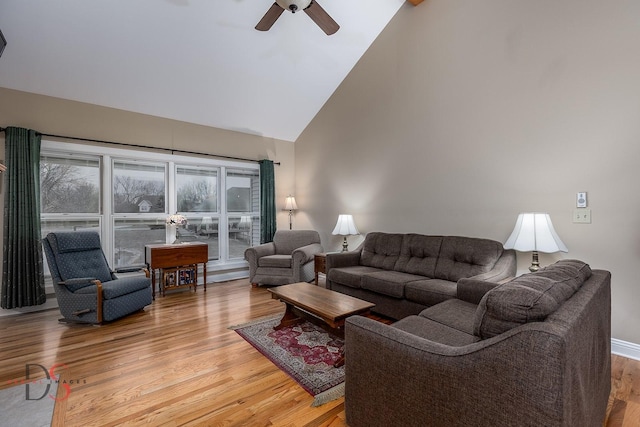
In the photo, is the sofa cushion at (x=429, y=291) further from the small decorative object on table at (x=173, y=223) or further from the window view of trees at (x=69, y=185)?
the window view of trees at (x=69, y=185)

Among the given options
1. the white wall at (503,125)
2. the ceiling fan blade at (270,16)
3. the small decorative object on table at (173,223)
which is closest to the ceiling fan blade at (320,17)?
the ceiling fan blade at (270,16)

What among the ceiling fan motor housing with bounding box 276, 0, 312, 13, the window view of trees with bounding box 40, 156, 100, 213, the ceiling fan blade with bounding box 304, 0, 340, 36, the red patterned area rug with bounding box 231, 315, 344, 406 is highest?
the ceiling fan blade with bounding box 304, 0, 340, 36

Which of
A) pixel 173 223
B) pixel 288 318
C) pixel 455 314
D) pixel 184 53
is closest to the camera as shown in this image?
pixel 455 314

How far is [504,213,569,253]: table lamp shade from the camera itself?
2.37m

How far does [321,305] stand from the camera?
2.33 metres

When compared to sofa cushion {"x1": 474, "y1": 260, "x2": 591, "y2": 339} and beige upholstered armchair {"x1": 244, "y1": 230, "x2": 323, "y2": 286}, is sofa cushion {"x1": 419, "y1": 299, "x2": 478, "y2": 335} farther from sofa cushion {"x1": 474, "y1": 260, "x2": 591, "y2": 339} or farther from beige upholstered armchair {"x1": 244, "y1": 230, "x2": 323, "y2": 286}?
beige upholstered armchair {"x1": 244, "y1": 230, "x2": 323, "y2": 286}

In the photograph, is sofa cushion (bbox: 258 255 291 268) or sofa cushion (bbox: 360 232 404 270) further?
sofa cushion (bbox: 258 255 291 268)

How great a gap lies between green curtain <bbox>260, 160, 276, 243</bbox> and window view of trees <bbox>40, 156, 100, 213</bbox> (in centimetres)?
229

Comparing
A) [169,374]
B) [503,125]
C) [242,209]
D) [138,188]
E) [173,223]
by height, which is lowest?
[169,374]

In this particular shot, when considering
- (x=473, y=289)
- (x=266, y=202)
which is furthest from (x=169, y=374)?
(x=266, y=202)

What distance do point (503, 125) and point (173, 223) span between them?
4.23 meters

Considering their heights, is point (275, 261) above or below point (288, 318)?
above

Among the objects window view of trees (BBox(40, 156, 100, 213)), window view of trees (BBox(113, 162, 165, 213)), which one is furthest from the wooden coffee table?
window view of trees (BBox(40, 156, 100, 213))

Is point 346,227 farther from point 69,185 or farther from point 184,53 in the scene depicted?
point 69,185
